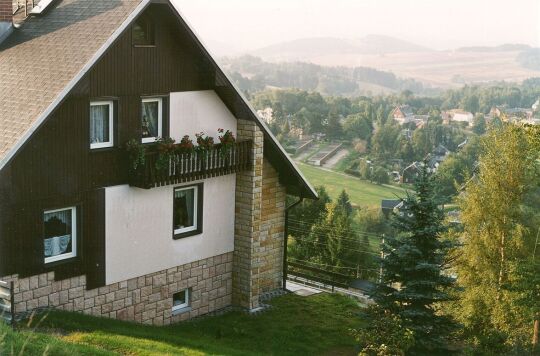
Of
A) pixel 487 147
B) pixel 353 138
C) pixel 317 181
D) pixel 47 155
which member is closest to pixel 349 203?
pixel 317 181

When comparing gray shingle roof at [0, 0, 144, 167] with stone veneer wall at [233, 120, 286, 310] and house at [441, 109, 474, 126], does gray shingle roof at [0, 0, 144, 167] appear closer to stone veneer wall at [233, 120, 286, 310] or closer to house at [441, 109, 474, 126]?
stone veneer wall at [233, 120, 286, 310]

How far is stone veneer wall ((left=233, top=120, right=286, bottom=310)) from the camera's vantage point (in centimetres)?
2025

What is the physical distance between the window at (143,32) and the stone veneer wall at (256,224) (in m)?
3.82

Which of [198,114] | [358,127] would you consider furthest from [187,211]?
[358,127]

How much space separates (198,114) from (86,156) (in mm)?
3845

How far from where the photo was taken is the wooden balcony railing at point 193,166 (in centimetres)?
1728

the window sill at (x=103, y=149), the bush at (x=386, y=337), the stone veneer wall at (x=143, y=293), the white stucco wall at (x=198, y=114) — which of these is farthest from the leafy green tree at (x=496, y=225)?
the window sill at (x=103, y=149)

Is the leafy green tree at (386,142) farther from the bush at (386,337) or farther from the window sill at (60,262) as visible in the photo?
the window sill at (60,262)

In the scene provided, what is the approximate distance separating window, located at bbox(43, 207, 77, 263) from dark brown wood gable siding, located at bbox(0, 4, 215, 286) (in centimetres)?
21

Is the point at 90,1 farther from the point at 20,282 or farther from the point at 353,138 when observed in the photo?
the point at 353,138

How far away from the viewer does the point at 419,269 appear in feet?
56.9

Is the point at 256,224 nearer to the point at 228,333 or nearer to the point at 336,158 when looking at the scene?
the point at 228,333

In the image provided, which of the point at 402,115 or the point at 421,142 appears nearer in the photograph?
the point at 421,142

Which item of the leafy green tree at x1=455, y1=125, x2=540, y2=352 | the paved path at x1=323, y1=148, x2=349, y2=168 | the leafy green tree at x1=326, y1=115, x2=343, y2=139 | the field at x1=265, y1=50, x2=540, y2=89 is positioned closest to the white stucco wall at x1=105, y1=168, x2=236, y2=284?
the leafy green tree at x1=455, y1=125, x2=540, y2=352
